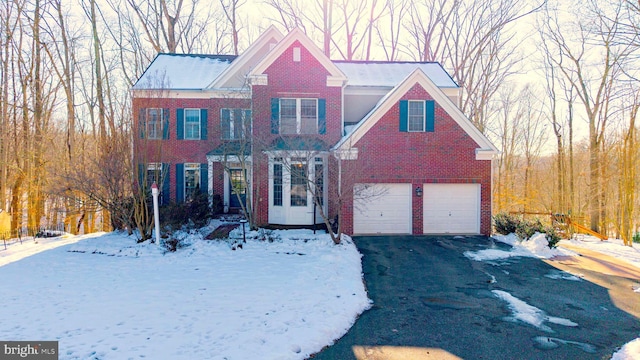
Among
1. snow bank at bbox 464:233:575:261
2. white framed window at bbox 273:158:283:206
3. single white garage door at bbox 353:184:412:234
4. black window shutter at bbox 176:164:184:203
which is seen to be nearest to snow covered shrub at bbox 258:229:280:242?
white framed window at bbox 273:158:283:206

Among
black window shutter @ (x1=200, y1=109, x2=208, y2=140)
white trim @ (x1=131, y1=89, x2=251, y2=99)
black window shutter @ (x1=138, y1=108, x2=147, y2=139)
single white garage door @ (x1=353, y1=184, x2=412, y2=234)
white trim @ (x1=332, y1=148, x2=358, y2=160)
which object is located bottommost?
single white garage door @ (x1=353, y1=184, x2=412, y2=234)

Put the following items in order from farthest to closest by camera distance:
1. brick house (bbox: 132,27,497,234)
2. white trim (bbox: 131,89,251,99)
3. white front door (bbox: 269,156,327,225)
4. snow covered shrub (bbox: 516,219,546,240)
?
white front door (bbox: 269,156,327,225) → brick house (bbox: 132,27,497,234) → white trim (bbox: 131,89,251,99) → snow covered shrub (bbox: 516,219,546,240)

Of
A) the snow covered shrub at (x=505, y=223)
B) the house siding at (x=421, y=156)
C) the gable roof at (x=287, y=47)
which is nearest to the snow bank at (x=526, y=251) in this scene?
the snow covered shrub at (x=505, y=223)

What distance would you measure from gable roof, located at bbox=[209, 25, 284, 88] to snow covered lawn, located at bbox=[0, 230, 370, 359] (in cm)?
735

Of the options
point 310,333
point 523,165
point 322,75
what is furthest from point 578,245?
point 523,165

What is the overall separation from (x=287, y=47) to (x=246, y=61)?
109 inches

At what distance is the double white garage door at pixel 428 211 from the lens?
12508 millimetres

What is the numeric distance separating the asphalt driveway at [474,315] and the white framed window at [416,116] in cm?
501

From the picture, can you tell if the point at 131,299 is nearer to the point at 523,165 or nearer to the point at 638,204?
the point at 638,204

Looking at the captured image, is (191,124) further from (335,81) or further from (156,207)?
(335,81)

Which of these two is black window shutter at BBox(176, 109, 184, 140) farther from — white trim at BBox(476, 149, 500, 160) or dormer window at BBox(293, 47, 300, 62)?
white trim at BBox(476, 149, 500, 160)

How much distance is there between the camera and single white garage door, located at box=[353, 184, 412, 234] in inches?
490

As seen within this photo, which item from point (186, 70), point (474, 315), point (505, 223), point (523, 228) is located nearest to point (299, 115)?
point (186, 70)

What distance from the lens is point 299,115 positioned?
1334 centimetres
